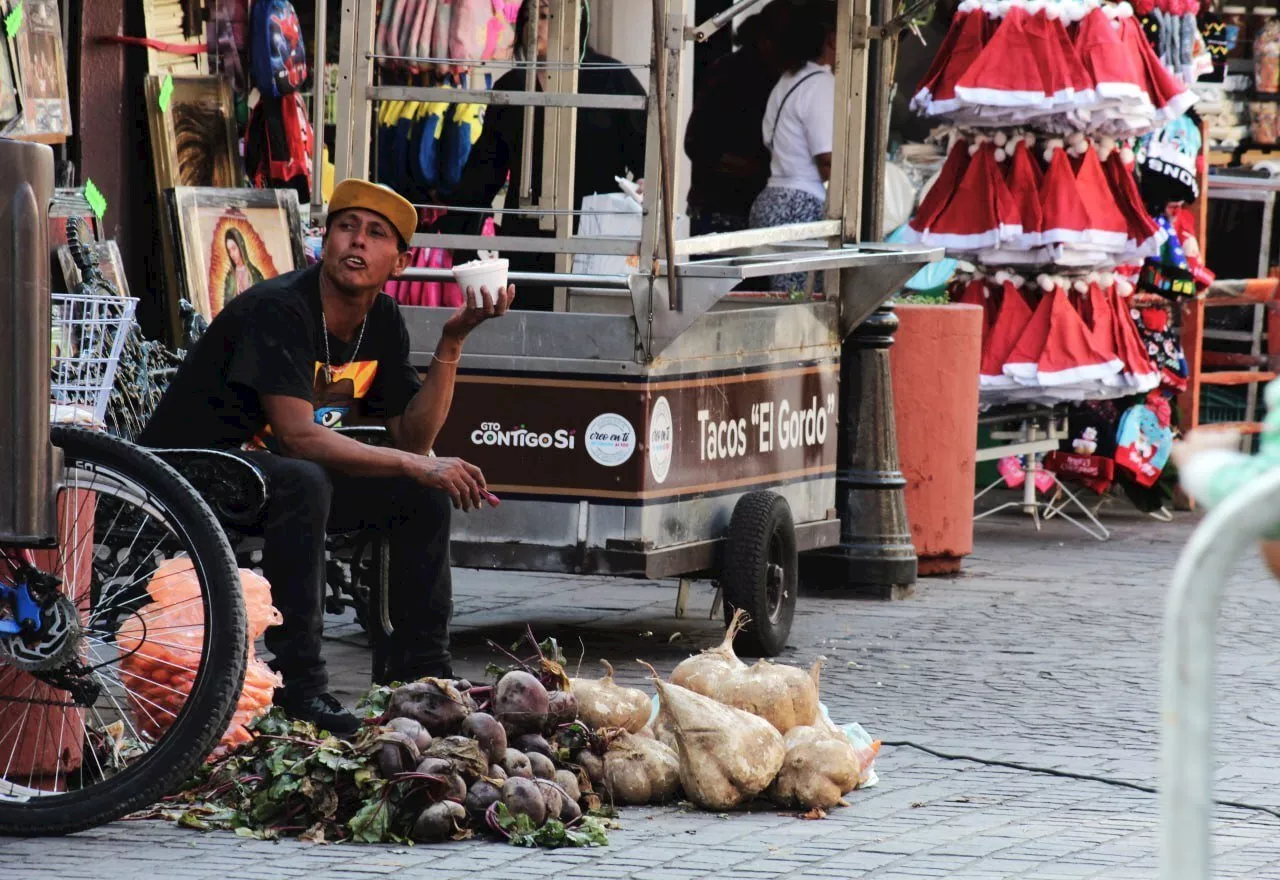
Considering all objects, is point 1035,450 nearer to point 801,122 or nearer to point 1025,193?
point 1025,193

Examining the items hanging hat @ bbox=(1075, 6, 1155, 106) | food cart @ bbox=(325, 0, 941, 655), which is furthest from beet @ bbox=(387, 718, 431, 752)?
hanging hat @ bbox=(1075, 6, 1155, 106)

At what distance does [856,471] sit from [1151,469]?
321cm

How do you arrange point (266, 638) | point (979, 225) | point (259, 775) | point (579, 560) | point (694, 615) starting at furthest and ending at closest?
1. point (979, 225)
2. point (694, 615)
3. point (579, 560)
4. point (266, 638)
5. point (259, 775)

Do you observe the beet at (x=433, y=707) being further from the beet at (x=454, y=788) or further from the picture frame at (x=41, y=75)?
the picture frame at (x=41, y=75)

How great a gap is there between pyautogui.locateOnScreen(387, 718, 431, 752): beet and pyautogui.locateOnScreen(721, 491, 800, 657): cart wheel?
2.34 meters

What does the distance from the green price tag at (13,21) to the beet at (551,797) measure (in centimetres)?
401

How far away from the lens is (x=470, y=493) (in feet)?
17.8

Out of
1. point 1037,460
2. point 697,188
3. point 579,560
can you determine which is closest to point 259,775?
point 579,560

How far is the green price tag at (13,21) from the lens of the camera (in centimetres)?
747

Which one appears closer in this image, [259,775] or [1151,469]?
[259,775]

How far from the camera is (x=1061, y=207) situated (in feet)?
32.9

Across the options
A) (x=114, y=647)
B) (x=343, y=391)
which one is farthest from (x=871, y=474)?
(x=114, y=647)

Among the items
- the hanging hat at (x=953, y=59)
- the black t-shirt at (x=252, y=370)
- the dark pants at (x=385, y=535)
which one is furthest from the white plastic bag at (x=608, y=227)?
the dark pants at (x=385, y=535)

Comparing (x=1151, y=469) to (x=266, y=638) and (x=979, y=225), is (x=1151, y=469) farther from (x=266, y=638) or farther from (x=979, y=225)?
(x=266, y=638)
